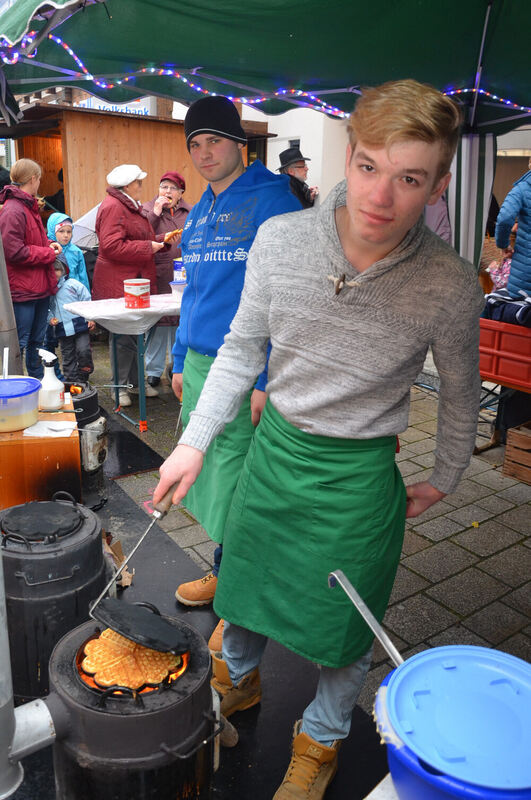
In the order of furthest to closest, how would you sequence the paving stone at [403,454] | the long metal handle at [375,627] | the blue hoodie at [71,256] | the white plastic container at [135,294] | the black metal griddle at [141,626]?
the blue hoodie at [71,256], the white plastic container at [135,294], the paving stone at [403,454], the black metal griddle at [141,626], the long metal handle at [375,627]

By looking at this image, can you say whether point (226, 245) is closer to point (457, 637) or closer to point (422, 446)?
point (457, 637)

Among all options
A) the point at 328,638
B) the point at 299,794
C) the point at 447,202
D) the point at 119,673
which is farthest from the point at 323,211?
the point at 447,202

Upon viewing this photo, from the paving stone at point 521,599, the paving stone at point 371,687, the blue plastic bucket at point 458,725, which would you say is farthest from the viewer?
the paving stone at point 521,599

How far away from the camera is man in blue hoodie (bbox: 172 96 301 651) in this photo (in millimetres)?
2512

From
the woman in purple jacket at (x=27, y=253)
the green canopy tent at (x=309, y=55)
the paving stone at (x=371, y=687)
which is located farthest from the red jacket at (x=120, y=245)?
the paving stone at (x=371, y=687)

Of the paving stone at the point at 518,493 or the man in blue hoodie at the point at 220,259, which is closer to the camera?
the man in blue hoodie at the point at 220,259

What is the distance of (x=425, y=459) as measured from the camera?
5121 millimetres

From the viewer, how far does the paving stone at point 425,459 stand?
16.4 feet

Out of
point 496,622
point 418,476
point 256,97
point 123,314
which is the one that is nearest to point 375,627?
point 496,622

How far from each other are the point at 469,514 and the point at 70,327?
4155 millimetres

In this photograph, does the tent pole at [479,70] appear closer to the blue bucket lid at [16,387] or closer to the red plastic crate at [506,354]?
the red plastic crate at [506,354]

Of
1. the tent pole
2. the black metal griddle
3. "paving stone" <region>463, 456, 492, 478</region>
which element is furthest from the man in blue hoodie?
"paving stone" <region>463, 456, 492, 478</region>

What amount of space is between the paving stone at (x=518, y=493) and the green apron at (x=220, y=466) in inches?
108

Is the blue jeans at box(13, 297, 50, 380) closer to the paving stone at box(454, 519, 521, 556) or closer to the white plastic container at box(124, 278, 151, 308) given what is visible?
the white plastic container at box(124, 278, 151, 308)
